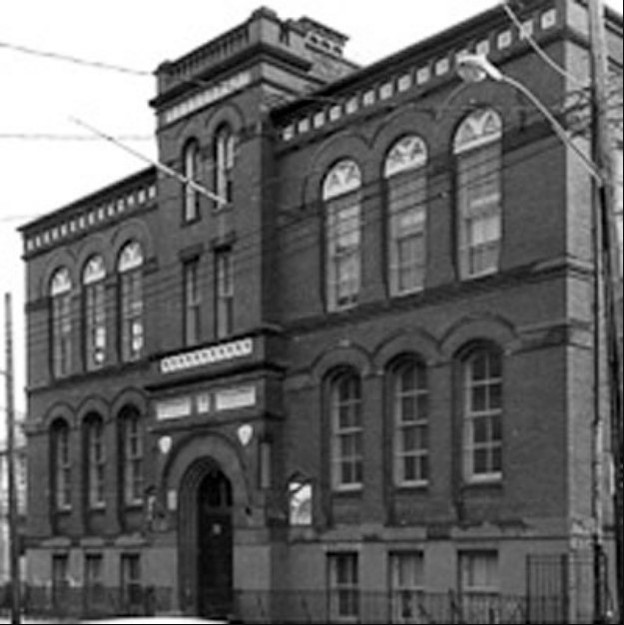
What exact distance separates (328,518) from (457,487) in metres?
3.95

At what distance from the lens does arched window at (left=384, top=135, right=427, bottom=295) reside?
90.2 ft

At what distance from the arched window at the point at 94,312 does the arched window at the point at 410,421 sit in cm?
1286

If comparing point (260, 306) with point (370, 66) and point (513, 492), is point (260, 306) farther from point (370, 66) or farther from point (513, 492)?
point (513, 492)

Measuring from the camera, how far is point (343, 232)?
2934 centimetres

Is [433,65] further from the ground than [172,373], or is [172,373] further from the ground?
[433,65]

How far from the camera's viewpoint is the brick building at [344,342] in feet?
80.4

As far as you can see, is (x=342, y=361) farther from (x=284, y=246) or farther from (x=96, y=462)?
(x=96, y=462)

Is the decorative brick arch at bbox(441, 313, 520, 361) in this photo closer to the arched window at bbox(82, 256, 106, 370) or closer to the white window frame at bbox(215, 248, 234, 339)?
the white window frame at bbox(215, 248, 234, 339)

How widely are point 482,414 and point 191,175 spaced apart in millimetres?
11300

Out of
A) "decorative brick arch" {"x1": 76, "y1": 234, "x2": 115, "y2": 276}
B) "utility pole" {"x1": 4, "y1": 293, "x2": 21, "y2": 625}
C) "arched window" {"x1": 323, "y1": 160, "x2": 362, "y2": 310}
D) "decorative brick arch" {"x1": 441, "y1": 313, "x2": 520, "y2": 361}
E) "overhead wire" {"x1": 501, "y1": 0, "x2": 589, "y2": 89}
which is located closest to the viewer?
"overhead wire" {"x1": 501, "y1": 0, "x2": 589, "y2": 89}

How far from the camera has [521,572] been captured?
2441cm

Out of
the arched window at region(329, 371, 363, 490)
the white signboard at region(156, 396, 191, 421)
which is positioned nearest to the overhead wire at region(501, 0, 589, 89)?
the arched window at region(329, 371, 363, 490)

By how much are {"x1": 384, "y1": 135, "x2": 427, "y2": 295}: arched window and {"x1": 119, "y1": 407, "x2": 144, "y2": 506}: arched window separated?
10.9 m

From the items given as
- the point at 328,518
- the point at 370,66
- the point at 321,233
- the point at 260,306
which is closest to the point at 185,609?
the point at 328,518
